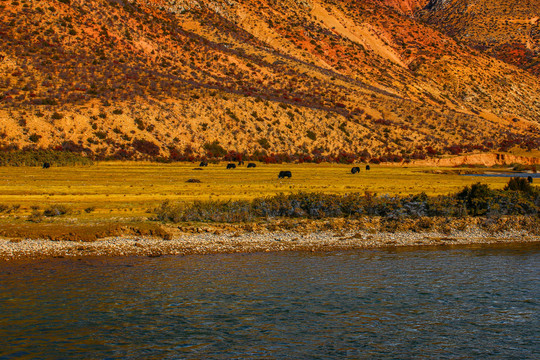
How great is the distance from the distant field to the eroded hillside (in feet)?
45.1

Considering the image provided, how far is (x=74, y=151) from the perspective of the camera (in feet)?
210

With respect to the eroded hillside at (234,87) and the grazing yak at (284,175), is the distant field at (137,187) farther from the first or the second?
the eroded hillside at (234,87)

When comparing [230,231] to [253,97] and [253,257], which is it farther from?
[253,97]

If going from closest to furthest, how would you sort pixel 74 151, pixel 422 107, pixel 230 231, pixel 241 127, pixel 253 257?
pixel 253 257 → pixel 230 231 → pixel 74 151 → pixel 241 127 → pixel 422 107

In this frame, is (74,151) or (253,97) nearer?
(74,151)

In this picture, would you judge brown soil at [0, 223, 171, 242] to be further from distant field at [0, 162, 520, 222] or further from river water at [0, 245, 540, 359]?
river water at [0, 245, 540, 359]

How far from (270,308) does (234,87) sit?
81.2 metres

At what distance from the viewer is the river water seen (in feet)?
40.3

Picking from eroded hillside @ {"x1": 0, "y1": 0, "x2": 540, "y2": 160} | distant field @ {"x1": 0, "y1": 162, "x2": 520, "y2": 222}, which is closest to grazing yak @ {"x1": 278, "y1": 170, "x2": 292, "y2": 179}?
distant field @ {"x1": 0, "y1": 162, "x2": 520, "y2": 222}

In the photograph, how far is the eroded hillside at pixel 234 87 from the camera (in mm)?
72125

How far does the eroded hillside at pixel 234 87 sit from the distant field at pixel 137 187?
13.7 m

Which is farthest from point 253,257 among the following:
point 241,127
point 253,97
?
point 253,97

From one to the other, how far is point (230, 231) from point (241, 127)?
54436mm

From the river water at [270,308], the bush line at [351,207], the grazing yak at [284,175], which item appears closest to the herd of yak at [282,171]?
the grazing yak at [284,175]
